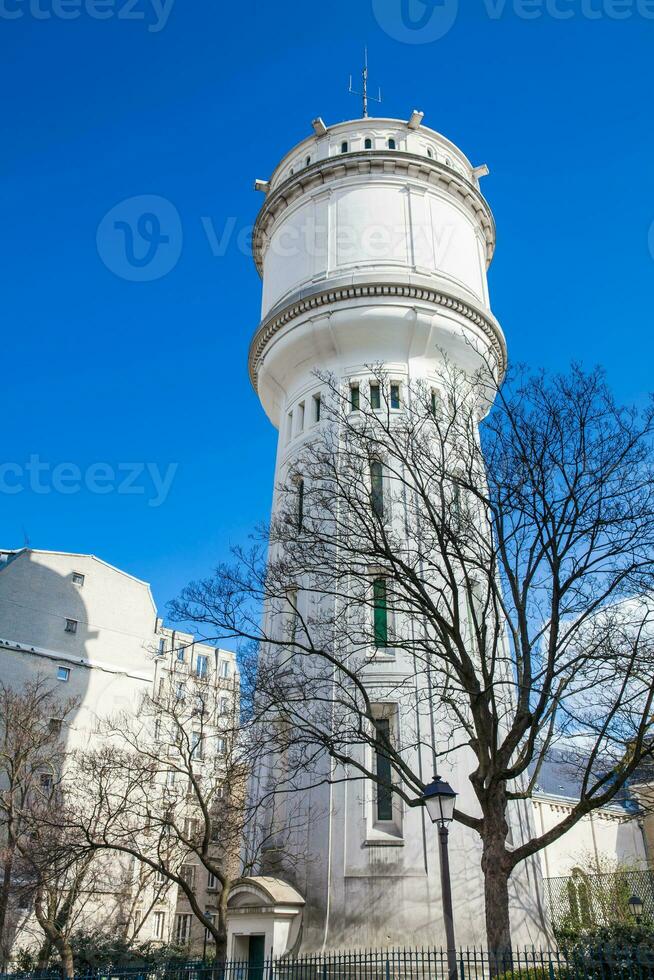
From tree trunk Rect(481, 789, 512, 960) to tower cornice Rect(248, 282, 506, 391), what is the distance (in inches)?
617

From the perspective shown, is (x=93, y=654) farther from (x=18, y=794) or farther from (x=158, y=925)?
(x=158, y=925)

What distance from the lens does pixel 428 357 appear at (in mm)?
25406

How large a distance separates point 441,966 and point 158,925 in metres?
30.9

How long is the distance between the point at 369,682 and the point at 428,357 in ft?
34.5

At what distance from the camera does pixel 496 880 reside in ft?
41.1

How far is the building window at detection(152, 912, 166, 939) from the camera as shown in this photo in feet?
135

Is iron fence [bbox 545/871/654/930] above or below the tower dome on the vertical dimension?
below

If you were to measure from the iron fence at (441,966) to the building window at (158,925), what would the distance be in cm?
1987

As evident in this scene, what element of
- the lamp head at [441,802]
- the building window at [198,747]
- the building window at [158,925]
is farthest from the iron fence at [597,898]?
the building window at [158,925]

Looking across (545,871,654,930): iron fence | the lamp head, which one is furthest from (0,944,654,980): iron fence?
(545,871,654,930): iron fence

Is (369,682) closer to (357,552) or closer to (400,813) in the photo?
(400,813)

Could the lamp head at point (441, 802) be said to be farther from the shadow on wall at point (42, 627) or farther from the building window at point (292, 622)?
the shadow on wall at point (42, 627)

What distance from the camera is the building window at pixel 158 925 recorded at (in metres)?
41.3

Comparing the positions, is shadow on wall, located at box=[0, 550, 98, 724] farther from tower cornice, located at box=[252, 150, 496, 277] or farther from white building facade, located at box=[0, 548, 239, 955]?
tower cornice, located at box=[252, 150, 496, 277]
